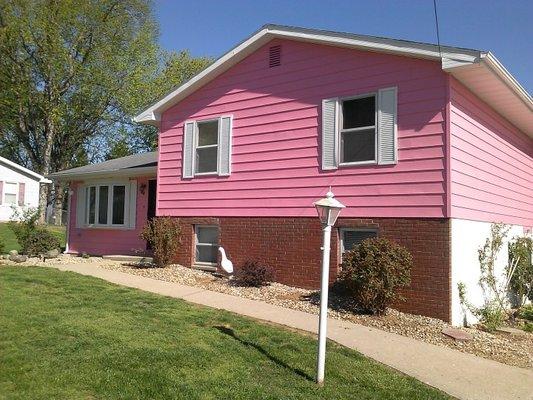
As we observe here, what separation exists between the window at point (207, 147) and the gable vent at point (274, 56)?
1.99 meters

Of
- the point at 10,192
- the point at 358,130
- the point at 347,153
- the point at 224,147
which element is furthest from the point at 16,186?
the point at 358,130

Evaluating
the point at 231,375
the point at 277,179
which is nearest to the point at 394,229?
the point at 277,179

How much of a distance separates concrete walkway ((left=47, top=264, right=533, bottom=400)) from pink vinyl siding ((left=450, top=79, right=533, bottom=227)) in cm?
275

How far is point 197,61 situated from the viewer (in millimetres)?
43938

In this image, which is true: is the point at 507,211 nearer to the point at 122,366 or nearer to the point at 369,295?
the point at 369,295

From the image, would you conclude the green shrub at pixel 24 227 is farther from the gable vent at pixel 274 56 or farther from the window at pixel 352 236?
the window at pixel 352 236

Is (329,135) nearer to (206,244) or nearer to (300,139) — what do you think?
(300,139)

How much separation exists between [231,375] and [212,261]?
710 cm

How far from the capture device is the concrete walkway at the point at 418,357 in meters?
5.51

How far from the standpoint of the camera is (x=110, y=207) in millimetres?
16219

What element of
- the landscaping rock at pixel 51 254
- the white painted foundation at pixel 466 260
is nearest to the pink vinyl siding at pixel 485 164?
the white painted foundation at pixel 466 260

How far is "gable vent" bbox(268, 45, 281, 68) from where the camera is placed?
11.3 m

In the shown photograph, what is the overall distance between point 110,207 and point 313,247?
331 inches

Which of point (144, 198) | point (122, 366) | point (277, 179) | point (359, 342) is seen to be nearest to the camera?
point (122, 366)
